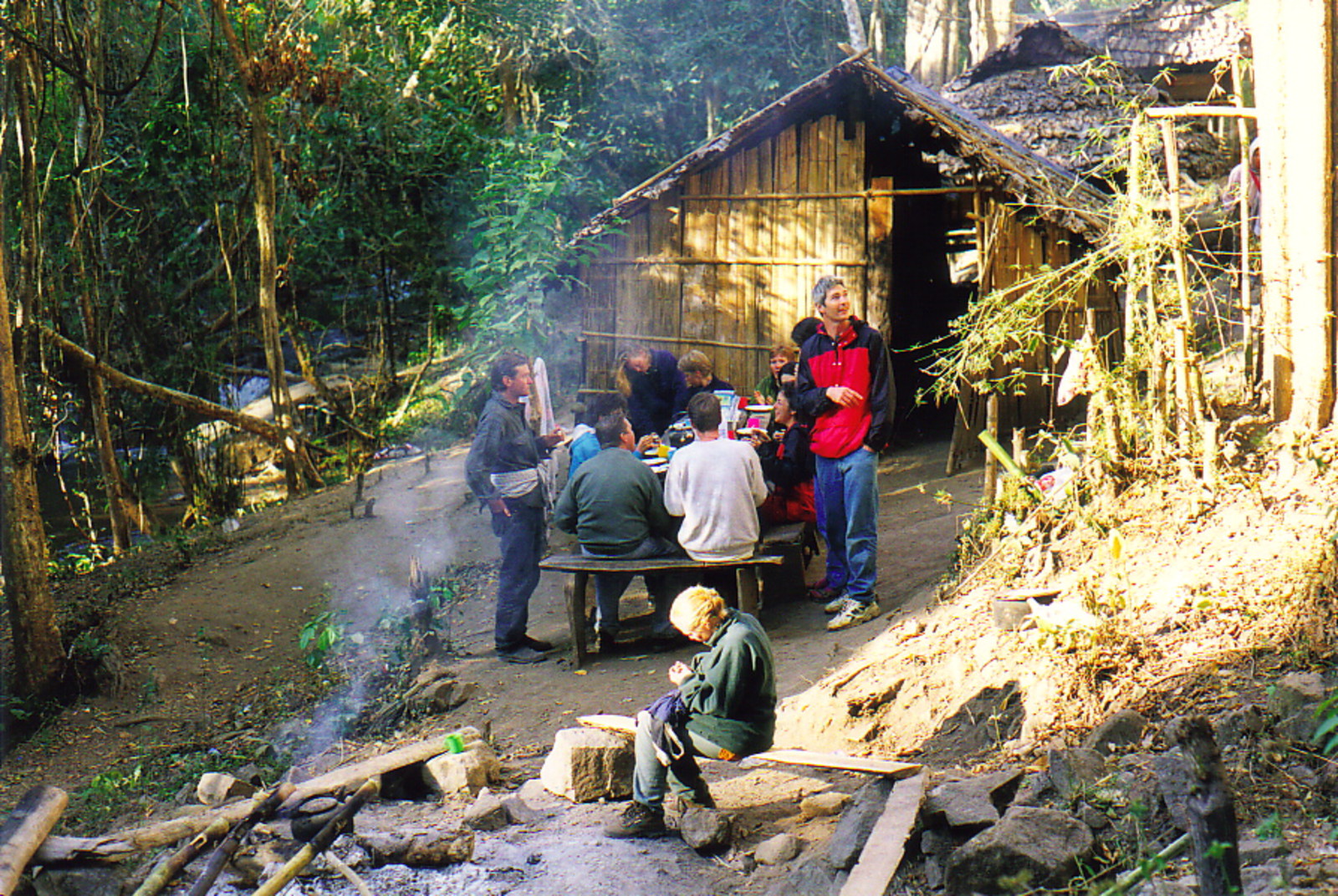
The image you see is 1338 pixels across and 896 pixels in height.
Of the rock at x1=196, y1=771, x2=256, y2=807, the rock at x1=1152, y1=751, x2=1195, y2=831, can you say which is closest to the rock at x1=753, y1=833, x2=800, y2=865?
the rock at x1=1152, y1=751, x2=1195, y2=831

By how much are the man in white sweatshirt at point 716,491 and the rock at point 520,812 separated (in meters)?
2.25

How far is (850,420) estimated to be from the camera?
268 inches

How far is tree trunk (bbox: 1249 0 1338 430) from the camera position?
5.29 m

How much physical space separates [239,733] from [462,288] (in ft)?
34.6

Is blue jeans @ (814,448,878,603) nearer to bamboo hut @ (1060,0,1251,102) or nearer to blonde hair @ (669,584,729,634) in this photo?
blonde hair @ (669,584,729,634)

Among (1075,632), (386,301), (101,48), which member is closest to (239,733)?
(1075,632)

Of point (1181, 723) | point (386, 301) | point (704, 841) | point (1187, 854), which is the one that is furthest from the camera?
point (386, 301)

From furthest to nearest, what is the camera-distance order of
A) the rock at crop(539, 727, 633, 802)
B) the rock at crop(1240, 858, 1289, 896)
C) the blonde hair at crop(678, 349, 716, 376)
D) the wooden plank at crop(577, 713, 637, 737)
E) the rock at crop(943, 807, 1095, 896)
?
the blonde hair at crop(678, 349, 716, 376), the wooden plank at crop(577, 713, 637, 737), the rock at crop(539, 727, 633, 802), the rock at crop(943, 807, 1095, 896), the rock at crop(1240, 858, 1289, 896)

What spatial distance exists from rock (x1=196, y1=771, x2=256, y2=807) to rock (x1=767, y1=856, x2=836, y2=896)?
2944 millimetres

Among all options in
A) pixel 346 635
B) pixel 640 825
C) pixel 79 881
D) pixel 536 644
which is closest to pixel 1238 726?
pixel 640 825

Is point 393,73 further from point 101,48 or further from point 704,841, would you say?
point 704,841

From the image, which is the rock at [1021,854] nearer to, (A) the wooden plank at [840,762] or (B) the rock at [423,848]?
(A) the wooden plank at [840,762]

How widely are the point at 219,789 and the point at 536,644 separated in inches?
97.8

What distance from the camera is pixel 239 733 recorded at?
7246 mm
